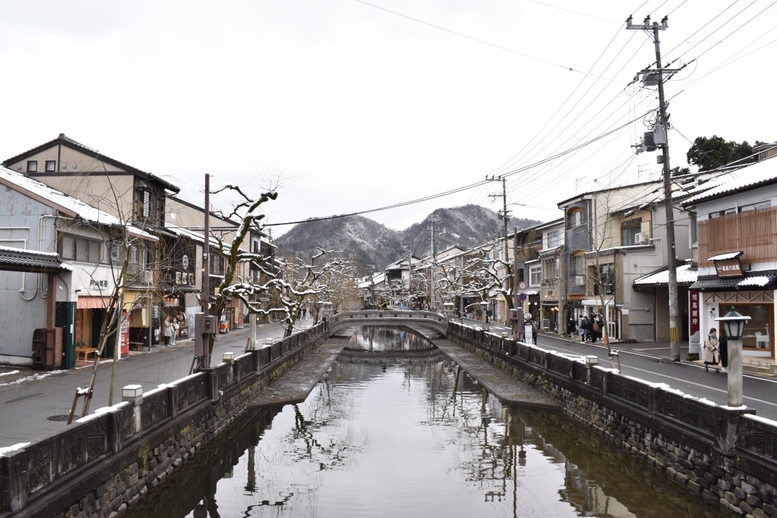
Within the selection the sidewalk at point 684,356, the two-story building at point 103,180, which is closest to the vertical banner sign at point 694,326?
the sidewalk at point 684,356

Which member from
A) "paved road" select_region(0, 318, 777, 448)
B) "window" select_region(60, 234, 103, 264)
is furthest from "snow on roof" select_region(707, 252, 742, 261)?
"window" select_region(60, 234, 103, 264)

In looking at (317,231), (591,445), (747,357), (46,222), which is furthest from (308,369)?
(317,231)

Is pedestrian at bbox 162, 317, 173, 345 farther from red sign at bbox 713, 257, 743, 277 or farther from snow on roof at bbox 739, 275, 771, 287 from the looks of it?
snow on roof at bbox 739, 275, 771, 287

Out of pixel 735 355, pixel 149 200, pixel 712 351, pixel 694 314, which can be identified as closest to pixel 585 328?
pixel 694 314

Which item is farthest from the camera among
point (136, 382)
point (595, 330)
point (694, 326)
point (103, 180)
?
point (595, 330)

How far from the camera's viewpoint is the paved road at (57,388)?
13.3 m

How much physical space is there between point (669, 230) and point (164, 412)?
22072 mm

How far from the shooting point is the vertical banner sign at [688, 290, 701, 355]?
86.2 feet

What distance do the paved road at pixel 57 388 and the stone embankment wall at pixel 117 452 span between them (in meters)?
0.77

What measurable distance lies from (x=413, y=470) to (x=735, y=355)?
7914mm

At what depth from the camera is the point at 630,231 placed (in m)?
39.4

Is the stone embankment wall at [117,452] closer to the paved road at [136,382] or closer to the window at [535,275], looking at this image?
the paved road at [136,382]

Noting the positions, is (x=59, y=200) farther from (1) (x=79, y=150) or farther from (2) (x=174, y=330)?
(2) (x=174, y=330)

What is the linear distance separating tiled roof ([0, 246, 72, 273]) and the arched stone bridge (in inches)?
1273
